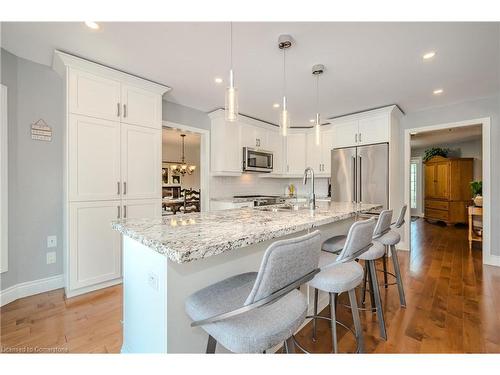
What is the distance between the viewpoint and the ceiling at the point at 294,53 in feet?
6.23

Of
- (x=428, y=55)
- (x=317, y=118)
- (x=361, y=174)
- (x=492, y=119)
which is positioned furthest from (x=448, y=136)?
(x=317, y=118)

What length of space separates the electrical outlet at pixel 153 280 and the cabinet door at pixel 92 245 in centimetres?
170

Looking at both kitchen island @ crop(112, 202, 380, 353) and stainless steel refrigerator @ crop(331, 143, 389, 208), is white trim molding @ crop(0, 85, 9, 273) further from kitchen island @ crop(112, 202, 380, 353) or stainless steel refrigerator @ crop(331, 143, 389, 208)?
stainless steel refrigerator @ crop(331, 143, 389, 208)

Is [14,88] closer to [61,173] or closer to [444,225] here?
[61,173]

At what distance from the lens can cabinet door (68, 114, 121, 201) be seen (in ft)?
7.61

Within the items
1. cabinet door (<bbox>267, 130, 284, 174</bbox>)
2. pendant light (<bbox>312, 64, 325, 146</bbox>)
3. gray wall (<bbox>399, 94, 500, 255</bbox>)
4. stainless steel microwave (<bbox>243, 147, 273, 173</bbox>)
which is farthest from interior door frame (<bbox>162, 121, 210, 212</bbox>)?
gray wall (<bbox>399, 94, 500, 255</bbox>)

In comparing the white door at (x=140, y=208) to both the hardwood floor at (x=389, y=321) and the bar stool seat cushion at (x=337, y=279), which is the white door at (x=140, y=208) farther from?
the bar stool seat cushion at (x=337, y=279)

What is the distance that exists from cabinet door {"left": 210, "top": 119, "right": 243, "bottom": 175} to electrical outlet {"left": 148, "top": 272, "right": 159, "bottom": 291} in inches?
115

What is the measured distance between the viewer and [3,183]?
7.19 ft

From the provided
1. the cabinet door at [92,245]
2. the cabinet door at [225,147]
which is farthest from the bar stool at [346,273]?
the cabinet door at [225,147]

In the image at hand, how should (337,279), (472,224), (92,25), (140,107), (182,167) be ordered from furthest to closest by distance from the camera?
1. (182,167)
2. (472,224)
3. (140,107)
4. (92,25)
5. (337,279)

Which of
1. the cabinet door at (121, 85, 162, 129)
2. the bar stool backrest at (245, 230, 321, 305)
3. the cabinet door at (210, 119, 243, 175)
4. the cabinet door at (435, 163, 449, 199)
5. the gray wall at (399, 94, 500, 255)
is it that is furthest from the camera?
the cabinet door at (435, 163, 449, 199)

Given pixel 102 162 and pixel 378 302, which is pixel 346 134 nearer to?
pixel 378 302

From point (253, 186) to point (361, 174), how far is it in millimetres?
2096
